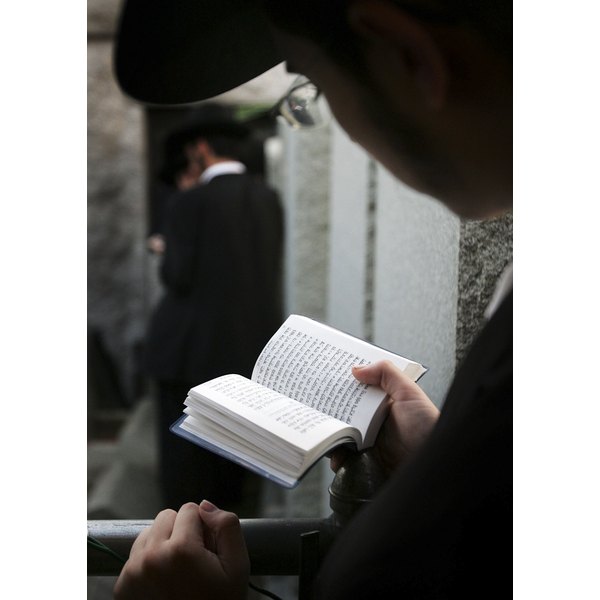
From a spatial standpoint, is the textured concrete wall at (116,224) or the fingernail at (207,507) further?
the textured concrete wall at (116,224)

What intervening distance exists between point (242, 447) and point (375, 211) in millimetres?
1282

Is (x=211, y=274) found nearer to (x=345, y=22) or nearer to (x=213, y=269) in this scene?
(x=213, y=269)

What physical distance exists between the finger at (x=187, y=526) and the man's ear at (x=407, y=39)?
0.51 metres

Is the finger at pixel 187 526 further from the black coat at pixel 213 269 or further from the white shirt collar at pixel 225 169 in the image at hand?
the white shirt collar at pixel 225 169

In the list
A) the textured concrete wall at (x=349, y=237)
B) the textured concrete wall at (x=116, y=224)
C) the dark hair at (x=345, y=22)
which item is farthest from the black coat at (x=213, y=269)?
the textured concrete wall at (x=116, y=224)

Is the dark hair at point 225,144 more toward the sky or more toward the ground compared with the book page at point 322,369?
more toward the sky

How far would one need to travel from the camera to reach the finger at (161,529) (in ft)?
2.81

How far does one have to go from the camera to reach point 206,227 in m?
2.69

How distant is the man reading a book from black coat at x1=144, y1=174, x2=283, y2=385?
1508 millimetres

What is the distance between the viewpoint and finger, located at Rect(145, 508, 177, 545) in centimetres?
86

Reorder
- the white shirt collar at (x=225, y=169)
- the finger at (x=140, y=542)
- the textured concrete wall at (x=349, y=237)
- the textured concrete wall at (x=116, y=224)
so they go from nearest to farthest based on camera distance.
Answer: the finger at (x=140, y=542) < the textured concrete wall at (x=349, y=237) < the white shirt collar at (x=225, y=169) < the textured concrete wall at (x=116, y=224)

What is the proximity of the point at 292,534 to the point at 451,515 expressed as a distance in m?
0.33
